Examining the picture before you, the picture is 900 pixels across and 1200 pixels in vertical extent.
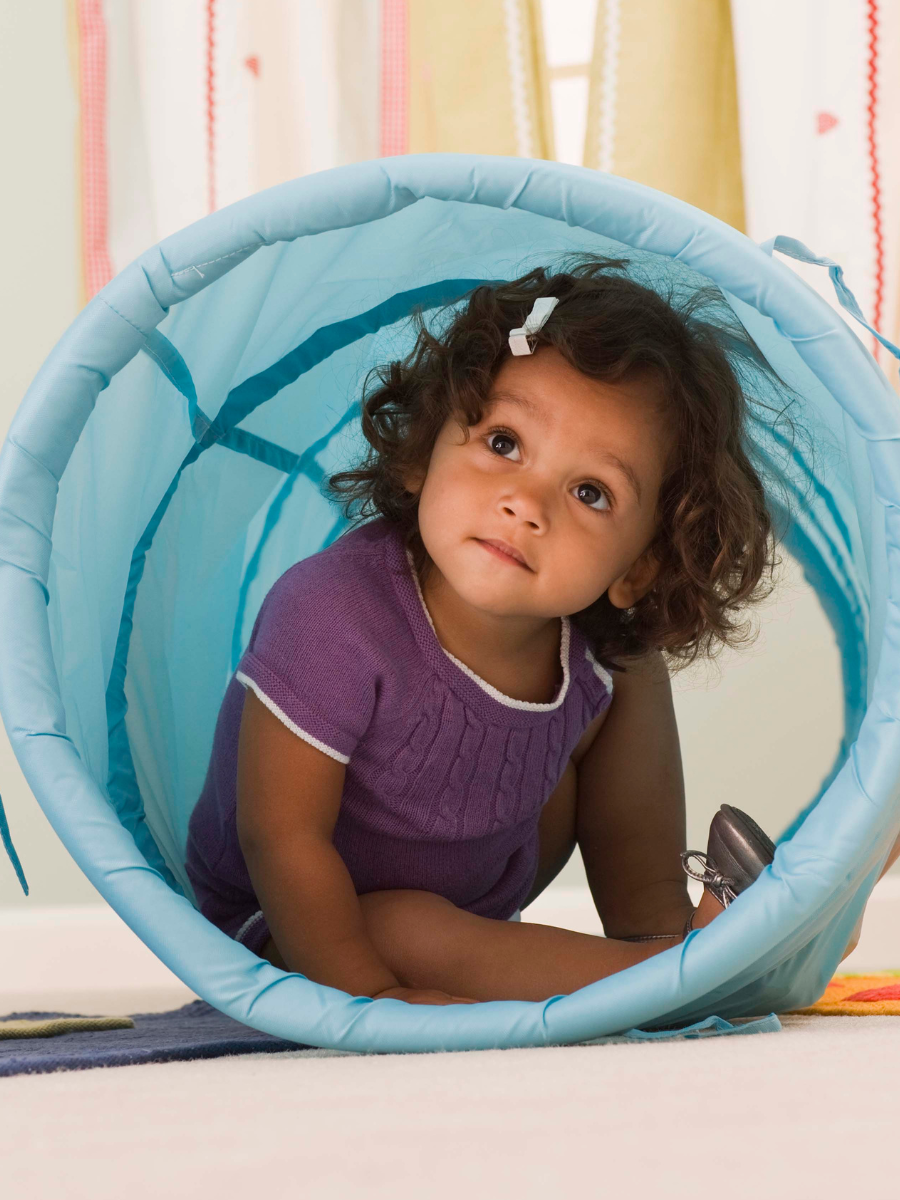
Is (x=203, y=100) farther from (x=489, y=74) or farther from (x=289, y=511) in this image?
(x=289, y=511)

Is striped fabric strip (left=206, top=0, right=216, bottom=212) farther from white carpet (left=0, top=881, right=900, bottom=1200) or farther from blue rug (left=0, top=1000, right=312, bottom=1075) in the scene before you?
white carpet (left=0, top=881, right=900, bottom=1200)

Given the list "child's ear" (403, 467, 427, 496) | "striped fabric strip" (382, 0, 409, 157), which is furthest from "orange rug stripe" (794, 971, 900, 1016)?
"striped fabric strip" (382, 0, 409, 157)

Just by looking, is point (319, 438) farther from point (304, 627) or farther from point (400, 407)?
point (304, 627)

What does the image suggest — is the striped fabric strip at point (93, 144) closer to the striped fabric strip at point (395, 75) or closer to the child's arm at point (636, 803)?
the striped fabric strip at point (395, 75)

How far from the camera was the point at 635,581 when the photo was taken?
3.23 feet

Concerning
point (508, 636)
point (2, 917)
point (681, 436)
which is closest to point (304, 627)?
point (508, 636)

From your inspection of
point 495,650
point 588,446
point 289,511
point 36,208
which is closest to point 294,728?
point 495,650

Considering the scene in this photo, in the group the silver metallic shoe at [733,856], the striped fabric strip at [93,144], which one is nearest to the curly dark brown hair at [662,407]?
the silver metallic shoe at [733,856]

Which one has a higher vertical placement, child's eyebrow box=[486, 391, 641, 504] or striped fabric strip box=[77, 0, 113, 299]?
striped fabric strip box=[77, 0, 113, 299]

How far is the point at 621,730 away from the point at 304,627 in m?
0.35

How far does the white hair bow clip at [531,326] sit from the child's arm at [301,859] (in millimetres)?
326

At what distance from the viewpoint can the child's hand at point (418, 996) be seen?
0.77 meters

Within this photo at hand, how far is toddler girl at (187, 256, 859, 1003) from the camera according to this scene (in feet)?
2.74

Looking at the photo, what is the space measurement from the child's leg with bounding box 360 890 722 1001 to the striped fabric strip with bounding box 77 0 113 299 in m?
0.88
